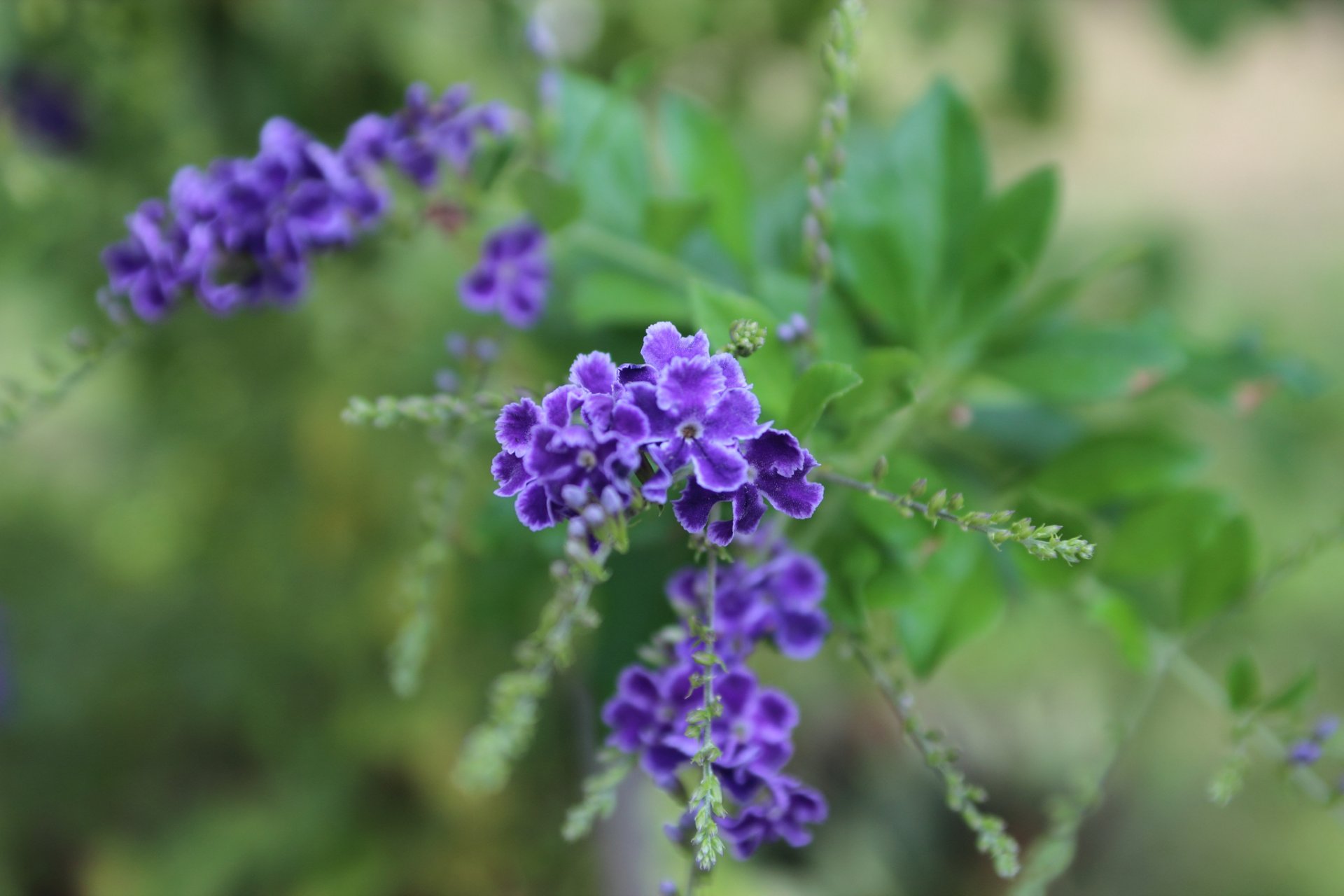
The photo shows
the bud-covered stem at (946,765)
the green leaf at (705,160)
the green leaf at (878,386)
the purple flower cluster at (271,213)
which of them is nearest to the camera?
the bud-covered stem at (946,765)

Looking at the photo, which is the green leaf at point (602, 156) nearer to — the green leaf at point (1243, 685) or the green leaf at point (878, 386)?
the green leaf at point (878, 386)

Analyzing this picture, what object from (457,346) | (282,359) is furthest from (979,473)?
(282,359)

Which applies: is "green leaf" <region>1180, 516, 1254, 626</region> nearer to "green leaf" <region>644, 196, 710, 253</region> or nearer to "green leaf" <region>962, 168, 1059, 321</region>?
"green leaf" <region>962, 168, 1059, 321</region>

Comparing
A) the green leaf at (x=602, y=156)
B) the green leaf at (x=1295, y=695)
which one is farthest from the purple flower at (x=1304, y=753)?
the green leaf at (x=602, y=156)

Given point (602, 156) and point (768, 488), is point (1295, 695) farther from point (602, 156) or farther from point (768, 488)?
point (602, 156)

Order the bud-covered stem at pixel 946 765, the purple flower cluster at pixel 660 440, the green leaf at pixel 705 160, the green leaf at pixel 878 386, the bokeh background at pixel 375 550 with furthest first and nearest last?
the bokeh background at pixel 375 550 → the green leaf at pixel 705 160 → the green leaf at pixel 878 386 → the bud-covered stem at pixel 946 765 → the purple flower cluster at pixel 660 440

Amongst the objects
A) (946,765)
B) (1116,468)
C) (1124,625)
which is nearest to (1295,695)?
(1124,625)
